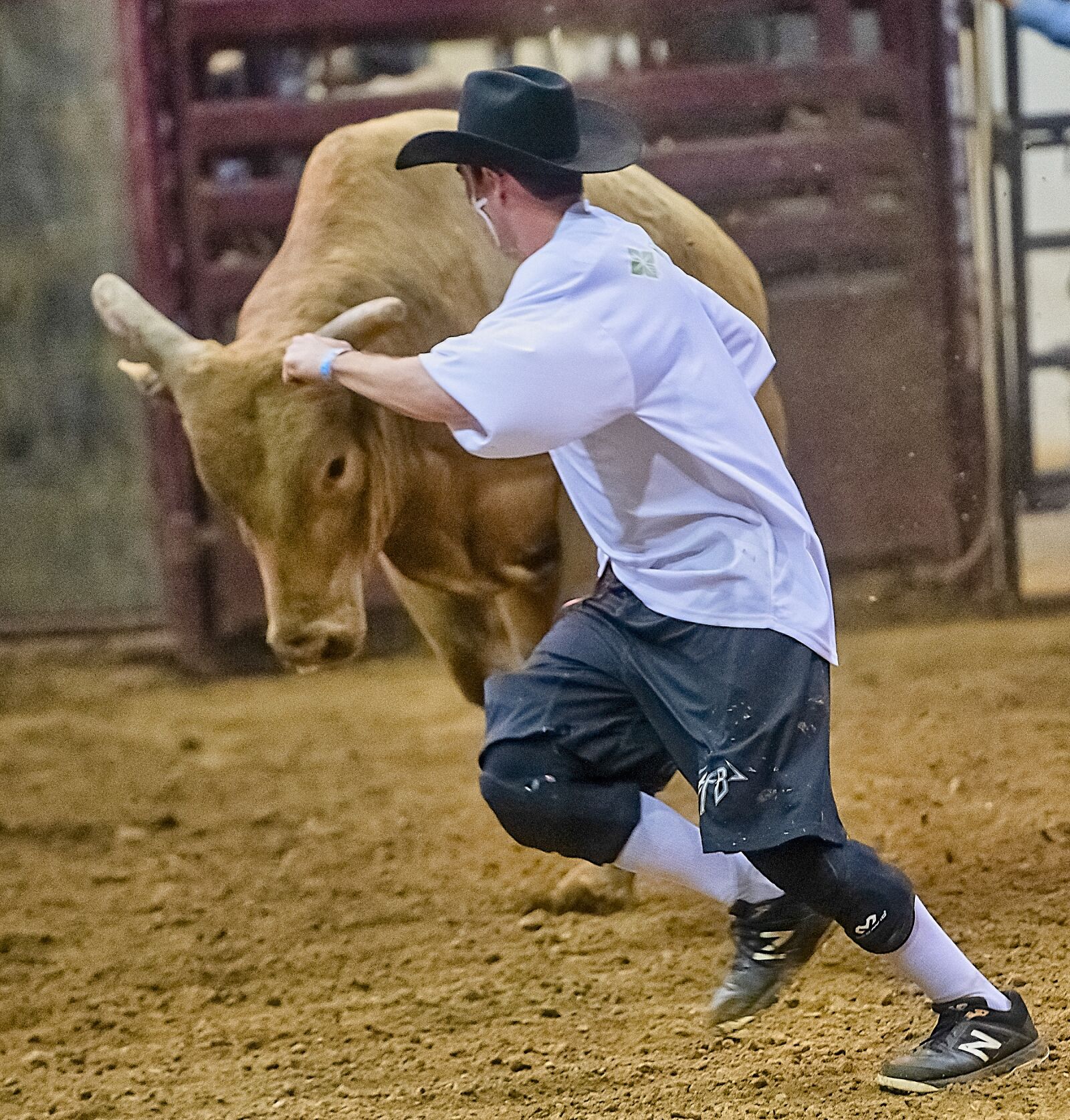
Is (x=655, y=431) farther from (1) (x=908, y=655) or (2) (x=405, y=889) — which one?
(1) (x=908, y=655)

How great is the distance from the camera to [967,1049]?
2447mm

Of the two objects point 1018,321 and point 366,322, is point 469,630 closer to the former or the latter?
point 366,322

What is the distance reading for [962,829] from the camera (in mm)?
3781

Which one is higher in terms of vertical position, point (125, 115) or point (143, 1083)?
point (125, 115)

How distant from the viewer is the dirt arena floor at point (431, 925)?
2682 mm

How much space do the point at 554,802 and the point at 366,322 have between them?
108cm

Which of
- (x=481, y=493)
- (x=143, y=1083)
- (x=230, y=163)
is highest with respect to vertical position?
(x=230, y=163)

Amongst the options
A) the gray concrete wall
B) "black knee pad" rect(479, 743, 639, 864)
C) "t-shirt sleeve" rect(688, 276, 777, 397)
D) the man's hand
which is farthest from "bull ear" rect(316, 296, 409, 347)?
the gray concrete wall

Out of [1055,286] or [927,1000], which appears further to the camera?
[1055,286]

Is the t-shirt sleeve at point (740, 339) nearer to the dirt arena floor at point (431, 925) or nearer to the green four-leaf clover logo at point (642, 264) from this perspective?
the green four-leaf clover logo at point (642, 264)

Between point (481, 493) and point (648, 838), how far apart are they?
4.07 feet

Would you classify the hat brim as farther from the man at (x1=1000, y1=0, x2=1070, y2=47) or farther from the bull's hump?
the man at (x1=1000, y1=0, x2=1070, y2=47)

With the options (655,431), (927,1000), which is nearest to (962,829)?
(927,1000)

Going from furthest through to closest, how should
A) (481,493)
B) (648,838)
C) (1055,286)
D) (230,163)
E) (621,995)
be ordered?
(1055,286)
(230,163)
(481,493)
(621,995)
(648,838)
